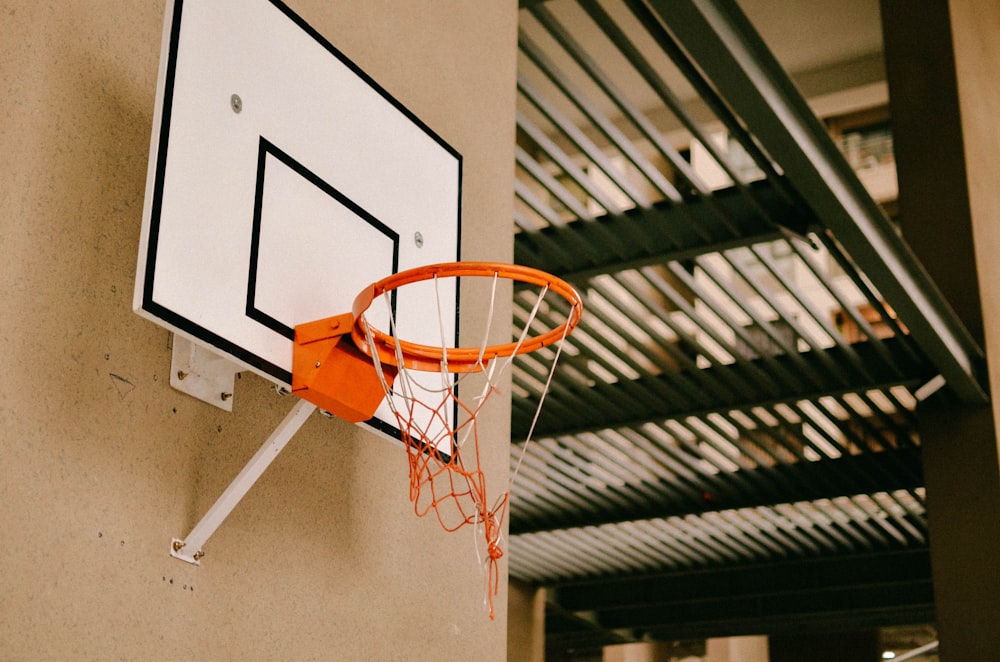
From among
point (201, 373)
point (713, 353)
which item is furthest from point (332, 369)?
point (713, 353)

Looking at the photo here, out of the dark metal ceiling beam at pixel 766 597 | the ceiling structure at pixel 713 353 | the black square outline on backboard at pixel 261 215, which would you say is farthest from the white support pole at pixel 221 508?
the dark metal ceiling beam at pixel 766 597

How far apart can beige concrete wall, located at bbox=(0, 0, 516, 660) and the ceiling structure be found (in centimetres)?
76

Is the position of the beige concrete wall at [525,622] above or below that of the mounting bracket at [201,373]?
above

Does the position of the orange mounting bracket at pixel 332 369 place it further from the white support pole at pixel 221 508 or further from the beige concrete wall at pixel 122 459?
the beige concrete wall at pixel 122 459

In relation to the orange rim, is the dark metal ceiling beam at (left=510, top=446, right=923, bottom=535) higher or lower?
higher

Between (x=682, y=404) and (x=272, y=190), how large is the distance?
→ 18.4 feet

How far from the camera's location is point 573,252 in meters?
6.54

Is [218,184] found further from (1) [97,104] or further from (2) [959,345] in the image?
(2) [959,345]

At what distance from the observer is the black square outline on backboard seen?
8.73 feet

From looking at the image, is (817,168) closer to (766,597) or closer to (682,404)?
(682,404)

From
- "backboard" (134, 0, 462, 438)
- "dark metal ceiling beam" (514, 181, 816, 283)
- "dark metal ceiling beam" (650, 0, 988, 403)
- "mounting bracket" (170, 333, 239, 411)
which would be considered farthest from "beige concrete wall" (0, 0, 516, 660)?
"dark metal ceiling beam" (514, 181, 816, 283)

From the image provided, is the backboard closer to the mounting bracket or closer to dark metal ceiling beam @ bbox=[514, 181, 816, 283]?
the mounting bracket

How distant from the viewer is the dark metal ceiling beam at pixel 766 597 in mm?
10703

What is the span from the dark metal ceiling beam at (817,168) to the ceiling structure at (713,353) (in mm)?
13
